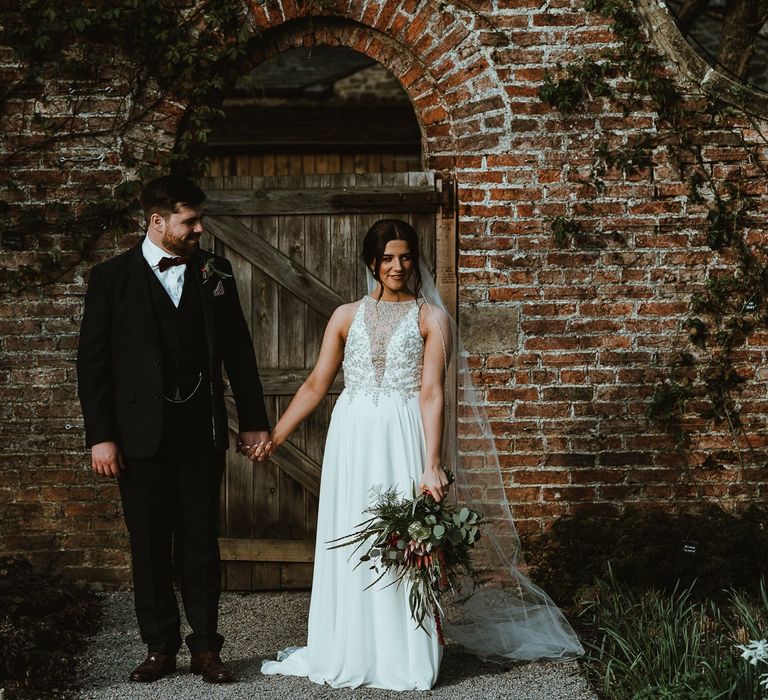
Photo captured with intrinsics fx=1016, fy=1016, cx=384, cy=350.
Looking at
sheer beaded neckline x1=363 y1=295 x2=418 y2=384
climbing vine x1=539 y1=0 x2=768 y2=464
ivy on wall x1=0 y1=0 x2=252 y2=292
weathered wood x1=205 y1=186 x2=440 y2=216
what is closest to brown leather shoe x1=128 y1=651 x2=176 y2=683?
sheer beaded neckline x1=363 y1=295 x2=418 y2=384

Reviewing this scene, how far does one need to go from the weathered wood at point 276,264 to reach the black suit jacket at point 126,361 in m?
1.48

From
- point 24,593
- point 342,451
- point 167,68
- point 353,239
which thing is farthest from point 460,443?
point 167,68

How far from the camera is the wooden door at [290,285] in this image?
584 centimetres

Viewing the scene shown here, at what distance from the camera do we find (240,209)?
5859mm

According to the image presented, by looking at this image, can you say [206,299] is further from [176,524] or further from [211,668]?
[211,668]

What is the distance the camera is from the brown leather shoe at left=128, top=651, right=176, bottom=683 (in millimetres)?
4332

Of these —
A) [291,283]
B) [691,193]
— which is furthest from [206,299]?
[691,193]

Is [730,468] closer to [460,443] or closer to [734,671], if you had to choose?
[460,443]

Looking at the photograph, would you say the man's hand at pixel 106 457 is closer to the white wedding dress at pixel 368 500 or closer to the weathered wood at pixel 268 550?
the white wedding dress at pixel 368 500

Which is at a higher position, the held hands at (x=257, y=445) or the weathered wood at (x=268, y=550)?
the held hands at (x=257, y=445)

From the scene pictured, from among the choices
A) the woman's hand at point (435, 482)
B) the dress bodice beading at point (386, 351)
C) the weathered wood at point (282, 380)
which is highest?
the dress bodice beading at point (386, 351)

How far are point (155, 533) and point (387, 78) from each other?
999 cm

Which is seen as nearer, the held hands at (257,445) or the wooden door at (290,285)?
the held hands at (257,445)

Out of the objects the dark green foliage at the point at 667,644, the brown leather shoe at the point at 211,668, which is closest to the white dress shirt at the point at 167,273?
the brown leather shoe at the point at 211,668
